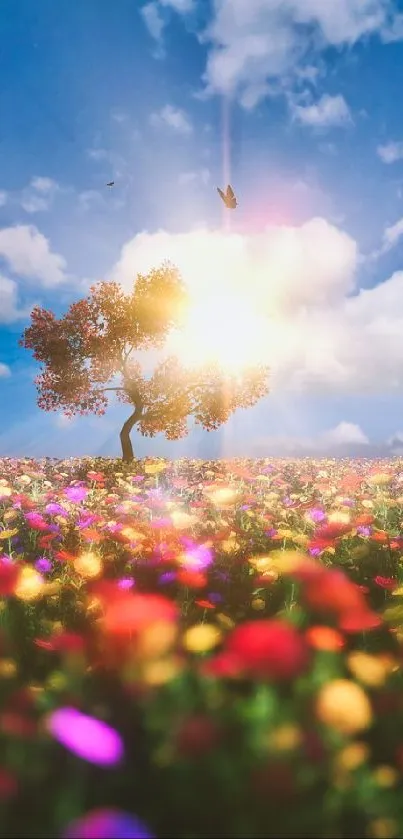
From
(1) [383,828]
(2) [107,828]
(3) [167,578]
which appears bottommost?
(1) [383,828]

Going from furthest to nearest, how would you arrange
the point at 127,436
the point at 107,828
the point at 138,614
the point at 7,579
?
1. the point at 127,436
2. the point at 7,579
3. the point at 138,614
4. the point at 107,828

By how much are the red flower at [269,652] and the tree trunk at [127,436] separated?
57.9ft

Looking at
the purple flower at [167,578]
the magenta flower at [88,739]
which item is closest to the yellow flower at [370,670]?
the magenta flower at [88,739]

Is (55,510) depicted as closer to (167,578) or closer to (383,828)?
(167,578)

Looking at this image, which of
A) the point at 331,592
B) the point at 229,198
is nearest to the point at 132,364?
the point at 229,198

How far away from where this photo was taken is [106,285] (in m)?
19.3

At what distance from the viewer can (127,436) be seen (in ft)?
64.4

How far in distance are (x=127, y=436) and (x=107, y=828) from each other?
18471 mm

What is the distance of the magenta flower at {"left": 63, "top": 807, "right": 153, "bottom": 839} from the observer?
1.33m

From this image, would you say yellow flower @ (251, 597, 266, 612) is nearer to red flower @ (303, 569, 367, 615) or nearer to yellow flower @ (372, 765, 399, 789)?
red flower @ (303, 569, 367, 615)

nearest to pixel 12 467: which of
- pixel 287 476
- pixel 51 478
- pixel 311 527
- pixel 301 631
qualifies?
pixel 51 478

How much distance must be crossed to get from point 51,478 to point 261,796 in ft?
44.4

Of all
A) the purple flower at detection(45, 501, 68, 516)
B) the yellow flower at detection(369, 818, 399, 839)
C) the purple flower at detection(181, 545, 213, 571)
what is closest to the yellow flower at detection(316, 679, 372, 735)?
the yellow flower at detection(369, 818, 399, 839)

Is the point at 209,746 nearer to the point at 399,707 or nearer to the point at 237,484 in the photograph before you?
the point at 399,707
